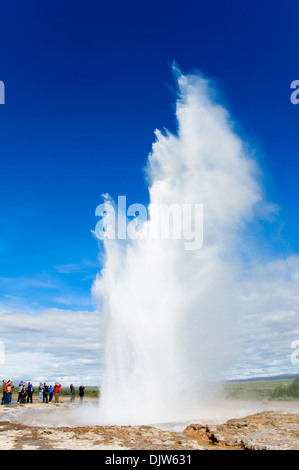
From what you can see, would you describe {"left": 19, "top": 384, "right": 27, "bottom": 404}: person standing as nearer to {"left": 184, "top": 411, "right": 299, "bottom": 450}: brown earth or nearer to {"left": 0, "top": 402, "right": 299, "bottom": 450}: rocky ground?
{"left": 0, "top": 402, "right": 299, "bottom": 450}: rocky ground

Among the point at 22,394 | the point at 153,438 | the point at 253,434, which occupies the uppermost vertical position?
the point at 153,438

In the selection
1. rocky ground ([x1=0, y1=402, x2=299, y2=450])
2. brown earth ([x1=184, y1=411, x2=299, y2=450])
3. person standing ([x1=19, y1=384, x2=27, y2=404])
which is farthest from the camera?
person standing ([x1=19, y1=384, x2=27, y2=404])

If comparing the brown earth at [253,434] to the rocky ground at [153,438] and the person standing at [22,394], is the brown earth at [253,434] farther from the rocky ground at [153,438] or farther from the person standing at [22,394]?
the person standing at [22,394]

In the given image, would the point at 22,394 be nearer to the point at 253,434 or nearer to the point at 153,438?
the point at 153,438

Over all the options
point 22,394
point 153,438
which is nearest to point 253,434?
point 153,438

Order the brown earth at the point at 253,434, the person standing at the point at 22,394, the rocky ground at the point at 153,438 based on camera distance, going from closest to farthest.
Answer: the rocky ground at the point at 153,438 → the brown earth at the point at 253,434 → the person standing at the point at 22,394

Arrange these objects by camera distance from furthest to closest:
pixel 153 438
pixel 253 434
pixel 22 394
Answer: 1. pixel 22 394
2. pixel 253 434
3. pixel 153 438

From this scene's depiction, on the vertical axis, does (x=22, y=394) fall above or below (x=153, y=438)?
below

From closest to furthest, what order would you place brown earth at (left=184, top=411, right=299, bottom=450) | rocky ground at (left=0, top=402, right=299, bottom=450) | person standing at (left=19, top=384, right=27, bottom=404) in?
rocky ground at (left=0, top=402, right=299, bottom=450)
brown earth at (left=184, top=411, right=299, bottom=450)
person standing at (left=19, top=384, right=27, bottom=404)

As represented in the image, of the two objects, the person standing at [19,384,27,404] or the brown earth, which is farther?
the person standing at [19,384,27,404]

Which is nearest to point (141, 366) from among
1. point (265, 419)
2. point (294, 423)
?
point (265, 419)

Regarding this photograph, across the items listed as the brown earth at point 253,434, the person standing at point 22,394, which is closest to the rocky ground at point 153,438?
the brown earth at point 253,434

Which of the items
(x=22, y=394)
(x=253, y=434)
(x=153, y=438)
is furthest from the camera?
(x=22, y=394)

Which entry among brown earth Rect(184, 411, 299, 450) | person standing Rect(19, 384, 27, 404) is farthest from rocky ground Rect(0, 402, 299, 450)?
person standing Rect(19, 384, 27, 404)
